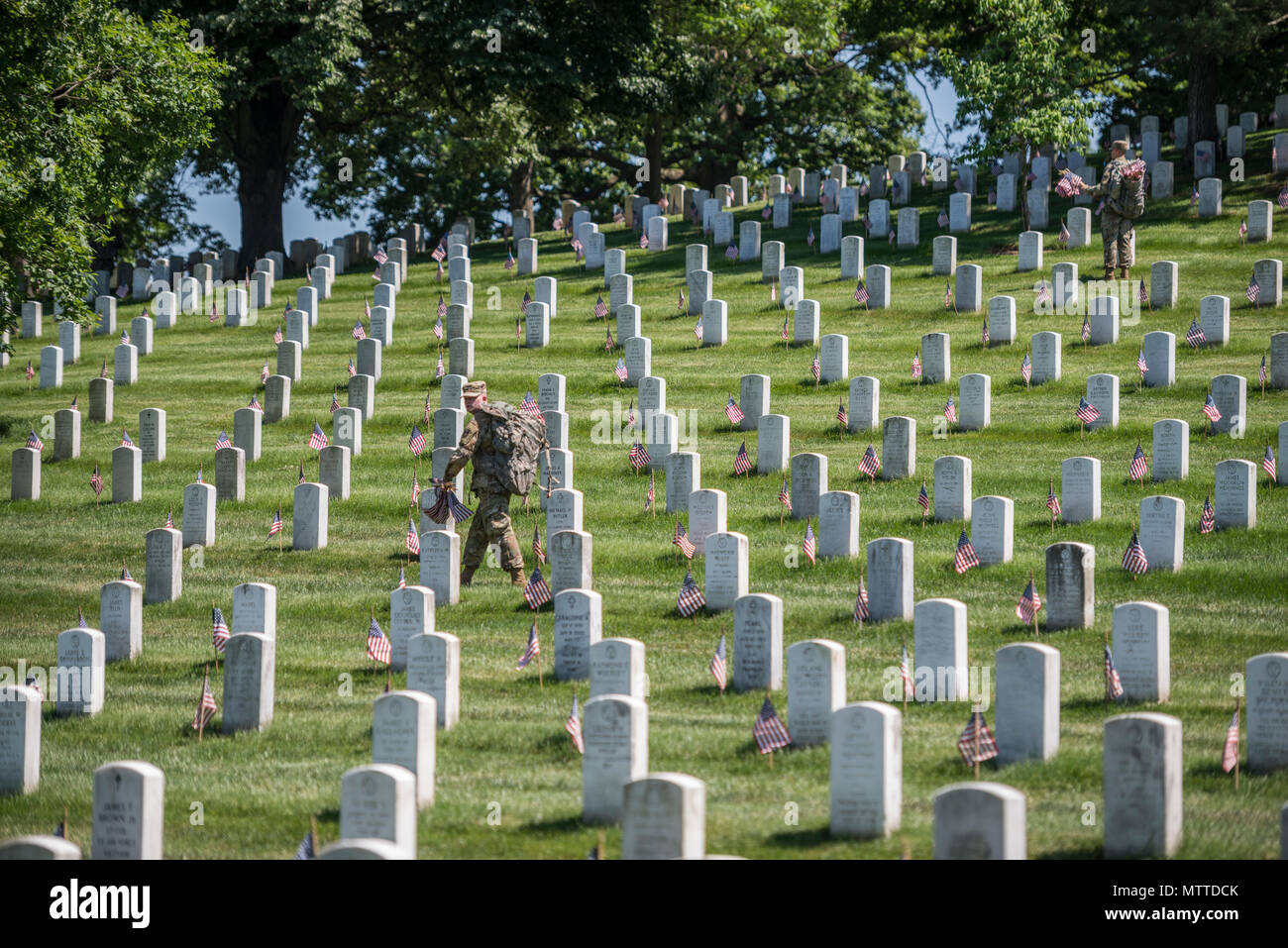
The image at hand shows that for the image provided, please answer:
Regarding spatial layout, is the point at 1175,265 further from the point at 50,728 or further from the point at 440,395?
the point at 50,728

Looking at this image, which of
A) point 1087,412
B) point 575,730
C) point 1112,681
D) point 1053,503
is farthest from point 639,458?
point 1112,681

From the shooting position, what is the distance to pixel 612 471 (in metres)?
19.8

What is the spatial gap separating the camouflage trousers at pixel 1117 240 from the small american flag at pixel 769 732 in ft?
59.1

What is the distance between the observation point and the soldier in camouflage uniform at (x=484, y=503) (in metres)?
15.5

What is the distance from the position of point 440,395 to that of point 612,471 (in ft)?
13.5

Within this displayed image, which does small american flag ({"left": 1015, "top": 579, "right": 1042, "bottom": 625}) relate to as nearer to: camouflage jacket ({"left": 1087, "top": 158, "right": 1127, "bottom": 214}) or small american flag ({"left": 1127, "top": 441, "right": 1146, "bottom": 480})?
small american flag ({"left": 1127, "top": 441, "right": 1146, "bottom": 480})

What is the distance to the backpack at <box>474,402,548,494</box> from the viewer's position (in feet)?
50.7

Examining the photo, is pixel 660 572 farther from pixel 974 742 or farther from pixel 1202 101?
pixel 1202 101

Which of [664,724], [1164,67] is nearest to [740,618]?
[664,724]

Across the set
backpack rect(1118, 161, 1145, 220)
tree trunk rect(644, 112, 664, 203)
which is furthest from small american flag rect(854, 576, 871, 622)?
tree trunk rect(644, 112, 664, 203)

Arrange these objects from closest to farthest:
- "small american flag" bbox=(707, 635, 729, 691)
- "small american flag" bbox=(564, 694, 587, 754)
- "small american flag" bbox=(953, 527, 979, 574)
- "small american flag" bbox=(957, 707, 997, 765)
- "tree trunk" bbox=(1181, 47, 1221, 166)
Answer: "small american flag" bbox=(957, 707, 997, 765)
"small american flag" bbox=(564, 694, 587, 754)
"small american flag" bbox=(707, 635, 729, 691)
"small american flag" bbox=(953, 527, 979, 574)
"tree trunk" bbox=(1181, 47, 1221, 166)

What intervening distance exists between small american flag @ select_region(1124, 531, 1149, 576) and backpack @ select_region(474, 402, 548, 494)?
5934 mm

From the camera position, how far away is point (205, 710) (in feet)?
38.4

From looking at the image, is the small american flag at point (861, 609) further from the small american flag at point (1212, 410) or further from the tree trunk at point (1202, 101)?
the tree trunk at point (1202, 101)
